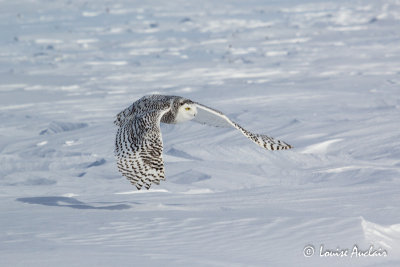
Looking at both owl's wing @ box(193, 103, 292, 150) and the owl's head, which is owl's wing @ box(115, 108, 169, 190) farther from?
owl's wing @ box(193, 103, 292, 150)

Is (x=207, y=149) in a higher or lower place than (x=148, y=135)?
lower

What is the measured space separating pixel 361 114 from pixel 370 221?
420 centimetres

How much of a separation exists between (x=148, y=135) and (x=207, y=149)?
2548mm

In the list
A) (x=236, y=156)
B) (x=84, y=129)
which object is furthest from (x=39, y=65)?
(x=236, y=156)

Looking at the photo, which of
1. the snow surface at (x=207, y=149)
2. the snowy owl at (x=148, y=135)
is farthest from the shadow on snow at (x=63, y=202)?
the snowy owl at (x=148, y=135)

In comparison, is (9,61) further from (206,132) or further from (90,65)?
(206,132)

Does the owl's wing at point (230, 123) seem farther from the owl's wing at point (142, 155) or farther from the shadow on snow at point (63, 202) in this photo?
the shadow on snow at point (63, 202)

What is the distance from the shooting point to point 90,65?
12.4m

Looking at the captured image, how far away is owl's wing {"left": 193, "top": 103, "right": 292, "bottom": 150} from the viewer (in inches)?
183

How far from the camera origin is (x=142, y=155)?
394 centimetres

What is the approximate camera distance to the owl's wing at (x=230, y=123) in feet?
15.2

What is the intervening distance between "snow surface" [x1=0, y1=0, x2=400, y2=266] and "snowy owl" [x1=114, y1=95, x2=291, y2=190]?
28 centimetres
